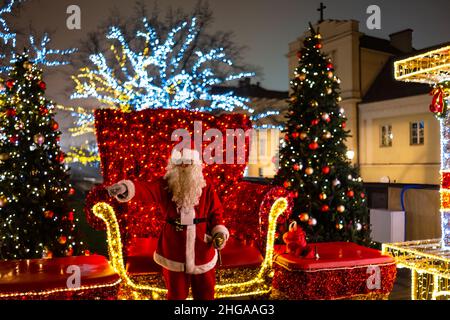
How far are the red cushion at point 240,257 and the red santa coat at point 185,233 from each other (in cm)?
25

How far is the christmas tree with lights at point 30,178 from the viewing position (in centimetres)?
486

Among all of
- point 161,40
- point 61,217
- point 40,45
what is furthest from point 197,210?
point 161,40

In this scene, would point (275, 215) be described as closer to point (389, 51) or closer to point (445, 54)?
point (445, 54)

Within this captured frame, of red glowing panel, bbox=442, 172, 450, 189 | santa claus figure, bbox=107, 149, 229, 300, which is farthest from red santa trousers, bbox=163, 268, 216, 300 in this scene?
red glowing panel, bbox=442, 172, 450, 189

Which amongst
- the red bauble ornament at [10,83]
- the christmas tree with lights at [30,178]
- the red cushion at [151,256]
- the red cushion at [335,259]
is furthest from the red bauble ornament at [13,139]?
the red cushion at [335,259]

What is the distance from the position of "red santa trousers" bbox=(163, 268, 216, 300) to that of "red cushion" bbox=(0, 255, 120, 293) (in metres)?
0.41

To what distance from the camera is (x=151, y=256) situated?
11.9ft

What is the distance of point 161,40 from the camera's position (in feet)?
47.9

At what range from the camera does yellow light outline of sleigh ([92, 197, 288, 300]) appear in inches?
140

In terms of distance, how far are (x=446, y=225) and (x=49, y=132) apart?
4.34 meters

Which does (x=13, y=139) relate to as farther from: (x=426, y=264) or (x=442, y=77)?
(x=442, y=77)

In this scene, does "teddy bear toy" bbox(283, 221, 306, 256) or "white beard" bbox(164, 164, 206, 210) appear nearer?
"white beard" bbox(164, 164, 206, 210)

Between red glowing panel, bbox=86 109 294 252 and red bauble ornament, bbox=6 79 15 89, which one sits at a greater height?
red bauble ornament, bbox=6 79 15 89

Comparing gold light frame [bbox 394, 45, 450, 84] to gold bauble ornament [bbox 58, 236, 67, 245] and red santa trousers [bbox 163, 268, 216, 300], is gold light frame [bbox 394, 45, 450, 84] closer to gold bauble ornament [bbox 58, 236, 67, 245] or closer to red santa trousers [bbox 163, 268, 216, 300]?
red santa trousers [bbox 163, 268, 216, 300]
